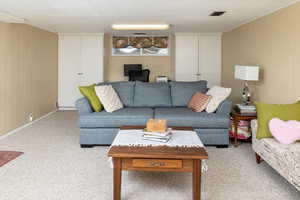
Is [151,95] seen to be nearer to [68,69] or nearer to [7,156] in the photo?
[7,156]

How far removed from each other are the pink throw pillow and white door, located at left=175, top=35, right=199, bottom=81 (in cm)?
448

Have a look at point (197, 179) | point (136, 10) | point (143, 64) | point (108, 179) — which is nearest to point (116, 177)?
point (108, 179)

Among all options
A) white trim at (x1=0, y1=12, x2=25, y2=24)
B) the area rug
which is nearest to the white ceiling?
white trim at (x1=0, y1=12, x2=25, y2=24)

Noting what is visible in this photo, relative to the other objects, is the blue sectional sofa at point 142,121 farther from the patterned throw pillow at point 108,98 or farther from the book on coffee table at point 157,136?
the book on coffee table at point 157,136

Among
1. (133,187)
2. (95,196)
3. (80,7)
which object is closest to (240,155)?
(133,187)

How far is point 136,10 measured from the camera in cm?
412

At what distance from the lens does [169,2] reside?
3.60m

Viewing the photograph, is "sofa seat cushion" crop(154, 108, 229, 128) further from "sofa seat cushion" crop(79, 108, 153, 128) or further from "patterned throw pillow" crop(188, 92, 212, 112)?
"sofa seat cushion" crop(79, 108, 153, 128)

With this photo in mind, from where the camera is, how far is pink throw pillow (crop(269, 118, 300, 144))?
106 inches

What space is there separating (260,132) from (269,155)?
1.09 feet

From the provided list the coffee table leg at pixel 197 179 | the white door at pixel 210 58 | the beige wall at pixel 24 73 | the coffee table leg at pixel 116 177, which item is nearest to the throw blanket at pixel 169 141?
the coffee table leg at pixel 197 179

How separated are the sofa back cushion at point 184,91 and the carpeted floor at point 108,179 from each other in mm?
1128

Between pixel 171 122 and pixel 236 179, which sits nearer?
pixel 236 179

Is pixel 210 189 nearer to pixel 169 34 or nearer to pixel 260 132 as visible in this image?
pixel 260 132
